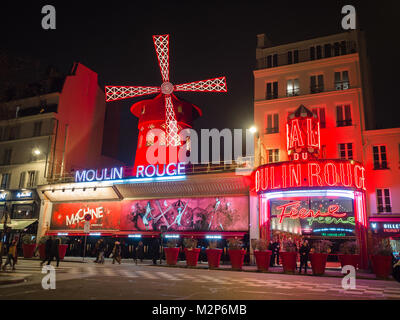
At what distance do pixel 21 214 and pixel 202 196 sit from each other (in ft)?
47.9

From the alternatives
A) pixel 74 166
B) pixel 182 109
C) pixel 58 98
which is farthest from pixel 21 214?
pixel 182 109

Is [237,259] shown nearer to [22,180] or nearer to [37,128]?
[22,180]

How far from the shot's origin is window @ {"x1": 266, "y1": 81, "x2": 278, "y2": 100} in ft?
70.0

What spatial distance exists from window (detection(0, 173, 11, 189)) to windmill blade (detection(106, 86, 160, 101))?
1028 cm

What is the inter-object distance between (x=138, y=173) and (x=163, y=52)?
987cm

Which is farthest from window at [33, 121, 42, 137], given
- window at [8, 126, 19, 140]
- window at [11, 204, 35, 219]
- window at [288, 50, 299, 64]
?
window at [288, 50, 299, 64]

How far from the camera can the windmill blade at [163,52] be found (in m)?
26.4

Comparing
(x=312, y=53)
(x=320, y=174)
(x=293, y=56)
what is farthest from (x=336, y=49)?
(x=320, y=174)

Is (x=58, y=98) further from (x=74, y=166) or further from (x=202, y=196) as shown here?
(x=202, y=196)

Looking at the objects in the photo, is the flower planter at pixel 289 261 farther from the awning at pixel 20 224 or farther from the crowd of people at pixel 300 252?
the awning at pixel 20 224

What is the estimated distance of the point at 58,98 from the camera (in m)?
27.6

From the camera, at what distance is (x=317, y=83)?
20.4 meters

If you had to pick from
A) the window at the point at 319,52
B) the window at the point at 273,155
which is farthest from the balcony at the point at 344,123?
the window at the point at 319,52
